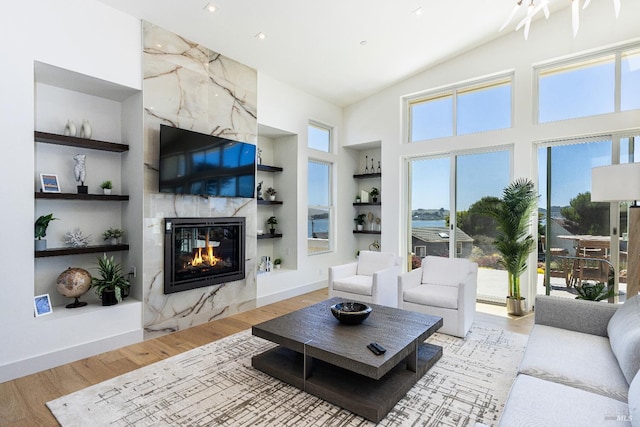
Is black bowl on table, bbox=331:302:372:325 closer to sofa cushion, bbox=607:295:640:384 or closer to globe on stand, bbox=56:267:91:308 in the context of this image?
sofa cushion, bbox=607:295:640:384

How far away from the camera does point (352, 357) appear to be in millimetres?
2178

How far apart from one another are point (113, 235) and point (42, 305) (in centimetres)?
92

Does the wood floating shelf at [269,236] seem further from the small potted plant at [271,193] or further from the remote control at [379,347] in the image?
the remote control at [379,347]

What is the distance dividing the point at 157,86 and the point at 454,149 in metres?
4.24

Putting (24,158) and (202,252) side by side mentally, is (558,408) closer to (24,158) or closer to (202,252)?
(202,252)

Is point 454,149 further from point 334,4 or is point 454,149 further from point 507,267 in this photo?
point 334,4

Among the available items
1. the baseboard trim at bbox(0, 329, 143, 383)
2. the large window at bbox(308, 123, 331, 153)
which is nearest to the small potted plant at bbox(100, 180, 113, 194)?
the baseboard trim at bbox(0, 329, 143, 383)

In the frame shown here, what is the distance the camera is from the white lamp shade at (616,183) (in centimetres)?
285

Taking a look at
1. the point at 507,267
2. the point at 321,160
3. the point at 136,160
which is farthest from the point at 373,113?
the point at 136,160

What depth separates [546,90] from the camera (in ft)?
15.1

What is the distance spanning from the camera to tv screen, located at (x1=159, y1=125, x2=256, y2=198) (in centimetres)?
367

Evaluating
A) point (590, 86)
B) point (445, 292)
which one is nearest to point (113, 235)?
point (445, 292)

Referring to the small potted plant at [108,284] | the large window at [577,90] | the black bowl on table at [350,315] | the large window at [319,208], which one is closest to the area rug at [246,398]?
the black bowl on table at [350,315]

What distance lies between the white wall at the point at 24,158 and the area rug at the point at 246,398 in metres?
0.76
